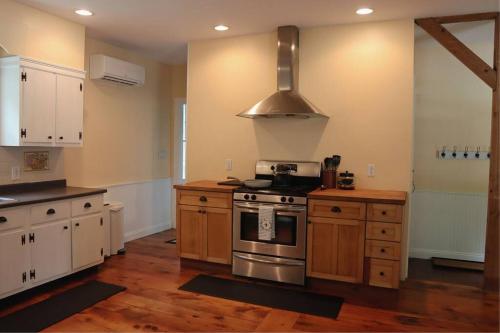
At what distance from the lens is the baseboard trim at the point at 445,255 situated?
451 centimetres

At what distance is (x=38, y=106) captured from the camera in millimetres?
3625

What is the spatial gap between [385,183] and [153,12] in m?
2.78

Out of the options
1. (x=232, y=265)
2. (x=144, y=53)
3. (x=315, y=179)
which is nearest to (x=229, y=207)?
(x=232, y=265)

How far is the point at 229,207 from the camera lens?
13.0 ft

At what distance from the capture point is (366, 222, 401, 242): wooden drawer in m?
3.39

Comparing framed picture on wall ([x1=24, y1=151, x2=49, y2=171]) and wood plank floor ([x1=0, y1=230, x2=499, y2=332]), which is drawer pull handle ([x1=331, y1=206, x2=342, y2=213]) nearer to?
wood plank floor ([x1=0, y1=230, x2=499, y2=332])

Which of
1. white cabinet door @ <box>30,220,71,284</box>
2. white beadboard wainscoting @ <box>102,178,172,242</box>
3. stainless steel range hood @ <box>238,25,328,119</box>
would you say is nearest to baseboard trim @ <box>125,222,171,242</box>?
white beadboard wainscoting @ <box>102,178,172,242</box>

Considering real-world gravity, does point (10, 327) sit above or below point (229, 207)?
below

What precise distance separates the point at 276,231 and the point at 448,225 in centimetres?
220

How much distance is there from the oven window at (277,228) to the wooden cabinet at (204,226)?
0.16m

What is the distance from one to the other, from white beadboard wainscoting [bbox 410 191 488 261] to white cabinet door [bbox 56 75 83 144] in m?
3.84

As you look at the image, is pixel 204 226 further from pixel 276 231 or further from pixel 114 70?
pixel 114 70

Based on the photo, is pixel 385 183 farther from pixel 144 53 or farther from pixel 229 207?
pixel 144 53

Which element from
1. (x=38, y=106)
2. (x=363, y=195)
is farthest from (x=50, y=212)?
(x=363, y=195)
